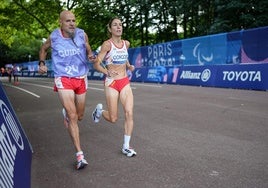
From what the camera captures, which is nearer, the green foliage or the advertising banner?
the advertising banner

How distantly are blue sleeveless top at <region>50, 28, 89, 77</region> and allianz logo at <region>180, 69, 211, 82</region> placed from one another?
13134mm

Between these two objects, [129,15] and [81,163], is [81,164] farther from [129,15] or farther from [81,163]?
[129,15]

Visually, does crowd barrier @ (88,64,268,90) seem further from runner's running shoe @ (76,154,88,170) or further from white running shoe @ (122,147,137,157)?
runner's running shoe @ (76,154,88,170)

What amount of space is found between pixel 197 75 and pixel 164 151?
13.7m

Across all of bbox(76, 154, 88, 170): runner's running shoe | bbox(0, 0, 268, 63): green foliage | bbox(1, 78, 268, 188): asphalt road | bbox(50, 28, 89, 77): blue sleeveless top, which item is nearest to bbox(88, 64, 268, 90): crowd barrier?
bbox(1, 78, 268, 188): asphalt road

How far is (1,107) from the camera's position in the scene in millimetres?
3740

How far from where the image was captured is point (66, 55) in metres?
5.16

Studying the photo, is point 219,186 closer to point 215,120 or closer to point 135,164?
point 135,164

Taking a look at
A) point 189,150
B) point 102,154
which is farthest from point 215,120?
point 102,154

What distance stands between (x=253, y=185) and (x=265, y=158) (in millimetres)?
1128

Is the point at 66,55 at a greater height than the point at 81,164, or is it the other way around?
the point at 66,55

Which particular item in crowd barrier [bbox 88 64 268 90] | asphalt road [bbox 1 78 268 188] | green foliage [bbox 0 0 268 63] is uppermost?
green foliage [bbox 0 0 268 63]

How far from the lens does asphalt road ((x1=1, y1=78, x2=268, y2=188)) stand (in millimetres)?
4109

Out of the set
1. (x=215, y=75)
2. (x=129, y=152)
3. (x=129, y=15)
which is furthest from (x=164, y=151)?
(x=129, y=15)
